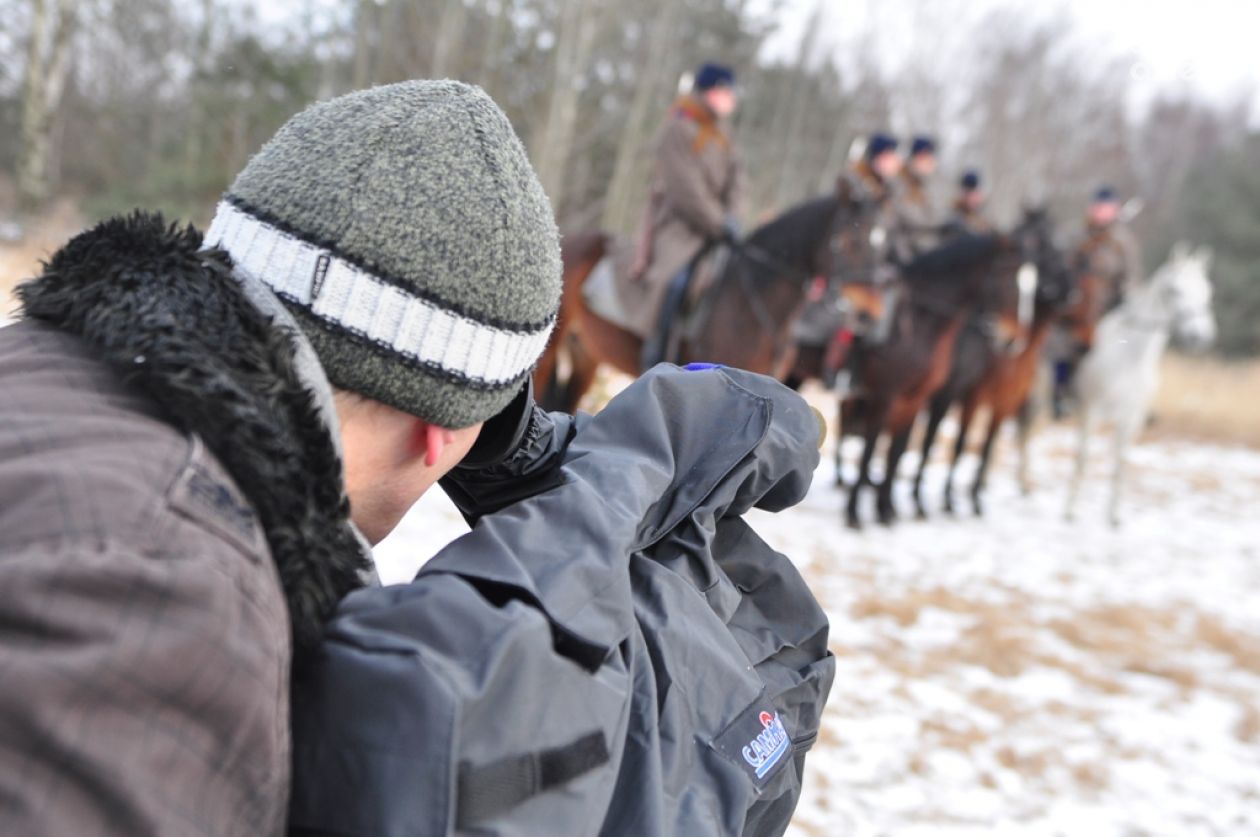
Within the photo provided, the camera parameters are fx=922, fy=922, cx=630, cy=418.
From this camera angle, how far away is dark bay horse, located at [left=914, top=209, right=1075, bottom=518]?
22.3 ft

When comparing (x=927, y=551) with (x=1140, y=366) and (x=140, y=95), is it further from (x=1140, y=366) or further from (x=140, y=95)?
(x=140, y=95)

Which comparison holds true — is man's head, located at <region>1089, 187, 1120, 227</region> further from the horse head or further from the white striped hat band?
the white striped hat band

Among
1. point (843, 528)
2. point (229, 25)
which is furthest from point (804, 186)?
point (843, 528)

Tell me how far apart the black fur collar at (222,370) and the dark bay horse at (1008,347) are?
6.76 metres

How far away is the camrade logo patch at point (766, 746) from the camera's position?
98cm

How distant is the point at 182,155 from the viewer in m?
14.4

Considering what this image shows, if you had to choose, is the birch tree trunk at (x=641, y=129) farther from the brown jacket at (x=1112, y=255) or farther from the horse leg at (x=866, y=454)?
the horse leg at (x=866, y=454)

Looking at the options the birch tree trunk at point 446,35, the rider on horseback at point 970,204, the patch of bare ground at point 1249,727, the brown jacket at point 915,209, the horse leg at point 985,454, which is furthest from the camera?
the birch tree trunk at point 446,35

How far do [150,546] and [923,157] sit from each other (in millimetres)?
9817

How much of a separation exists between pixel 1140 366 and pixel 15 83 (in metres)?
17.2

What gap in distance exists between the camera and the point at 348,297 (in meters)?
0.78

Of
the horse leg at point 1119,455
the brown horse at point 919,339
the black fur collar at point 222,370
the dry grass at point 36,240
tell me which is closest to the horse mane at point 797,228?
the brown horse at point 919,339

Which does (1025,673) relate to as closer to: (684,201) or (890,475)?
(890,475)

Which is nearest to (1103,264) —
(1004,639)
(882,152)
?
(882,152)
